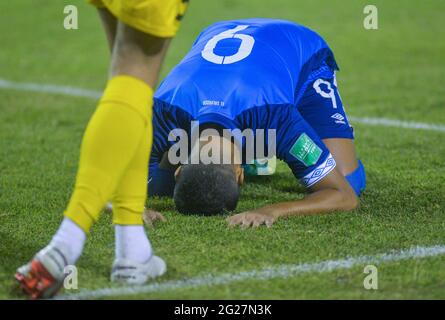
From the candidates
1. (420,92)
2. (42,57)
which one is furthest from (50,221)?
(42,57)

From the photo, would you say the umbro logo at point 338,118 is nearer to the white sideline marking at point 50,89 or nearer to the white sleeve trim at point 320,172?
the white sleeve trim at point 320,172

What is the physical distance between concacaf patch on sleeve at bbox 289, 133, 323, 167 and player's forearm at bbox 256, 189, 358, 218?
0.57 feet

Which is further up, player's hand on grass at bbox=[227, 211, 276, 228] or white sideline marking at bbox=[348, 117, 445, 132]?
player's hand on grass at bbox=[227, 211, 276, 228]

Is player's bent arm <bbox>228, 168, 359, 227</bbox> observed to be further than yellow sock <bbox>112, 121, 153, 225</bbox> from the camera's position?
Yes

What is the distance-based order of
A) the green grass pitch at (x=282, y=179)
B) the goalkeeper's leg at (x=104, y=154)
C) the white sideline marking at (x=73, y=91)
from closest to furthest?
the goalkeeper's leg at (x=104, y=154) → the green grass pitch at (x=282, y=179) → the white sideline marking at (x=73, y=91)

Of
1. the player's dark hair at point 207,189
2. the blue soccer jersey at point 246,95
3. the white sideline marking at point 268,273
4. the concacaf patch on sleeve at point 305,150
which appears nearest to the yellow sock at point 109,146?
the white sideline marking at point 268,273

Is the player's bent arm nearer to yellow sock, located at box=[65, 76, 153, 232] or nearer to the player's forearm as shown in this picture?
the player's forearm

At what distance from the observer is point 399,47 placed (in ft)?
31.9

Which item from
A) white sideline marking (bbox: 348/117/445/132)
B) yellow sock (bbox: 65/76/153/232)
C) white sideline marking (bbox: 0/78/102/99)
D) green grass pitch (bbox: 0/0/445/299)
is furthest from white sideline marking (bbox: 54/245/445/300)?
white sideline marking (bbox: 0/78/102/99)

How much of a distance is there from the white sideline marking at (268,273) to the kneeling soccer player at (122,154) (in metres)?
0.08

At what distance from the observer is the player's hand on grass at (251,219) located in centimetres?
404

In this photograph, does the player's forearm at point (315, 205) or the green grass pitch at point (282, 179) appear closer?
the green grass pitch at point (282, 179)

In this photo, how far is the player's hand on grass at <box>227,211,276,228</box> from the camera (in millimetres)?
4039
